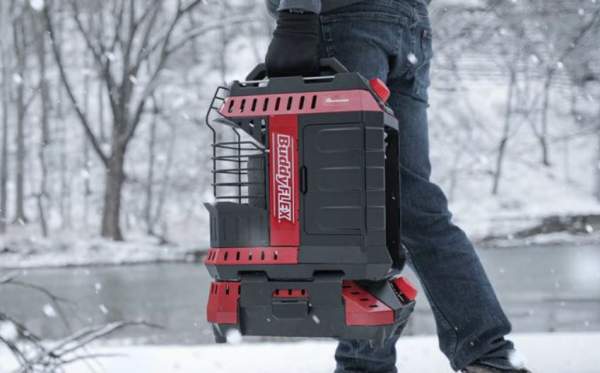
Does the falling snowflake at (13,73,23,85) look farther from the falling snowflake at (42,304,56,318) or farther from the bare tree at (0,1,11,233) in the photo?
the falling snowflake at (42,304,56,318)

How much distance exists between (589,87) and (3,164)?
11844 mm

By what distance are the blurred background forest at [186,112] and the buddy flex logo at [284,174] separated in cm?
1110

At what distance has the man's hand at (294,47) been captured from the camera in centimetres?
143

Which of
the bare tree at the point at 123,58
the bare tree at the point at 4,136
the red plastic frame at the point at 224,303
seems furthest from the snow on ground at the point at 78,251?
the red plastic frame at the point at 224,303

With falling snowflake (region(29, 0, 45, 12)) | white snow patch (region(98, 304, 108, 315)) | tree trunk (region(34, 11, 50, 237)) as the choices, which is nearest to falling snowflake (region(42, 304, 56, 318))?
white snow patch (region(98, 304, 108, 315))

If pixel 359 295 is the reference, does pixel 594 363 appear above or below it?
below

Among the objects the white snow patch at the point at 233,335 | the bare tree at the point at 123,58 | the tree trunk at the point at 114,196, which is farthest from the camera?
the bare tree at the point at 123,58

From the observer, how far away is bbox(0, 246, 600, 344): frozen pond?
21.6 feet

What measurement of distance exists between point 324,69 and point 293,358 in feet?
2.99

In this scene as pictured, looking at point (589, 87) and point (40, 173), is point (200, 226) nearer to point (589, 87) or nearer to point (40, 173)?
point (40, 173)

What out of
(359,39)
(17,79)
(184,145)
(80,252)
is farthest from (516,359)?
(184,145)

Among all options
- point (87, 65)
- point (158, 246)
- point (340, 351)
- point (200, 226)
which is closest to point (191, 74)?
point (87, 65)

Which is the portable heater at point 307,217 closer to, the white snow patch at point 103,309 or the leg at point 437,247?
the leg at point 437,247

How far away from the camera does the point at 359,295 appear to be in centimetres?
145
